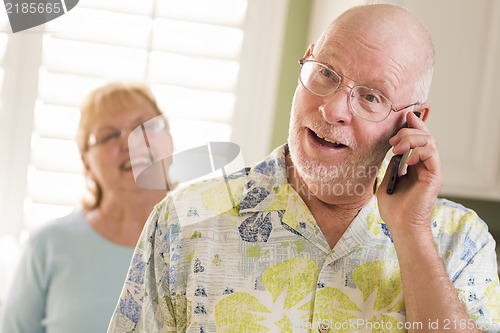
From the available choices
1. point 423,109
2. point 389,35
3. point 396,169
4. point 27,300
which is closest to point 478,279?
point 396,169

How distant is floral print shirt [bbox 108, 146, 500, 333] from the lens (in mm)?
1009

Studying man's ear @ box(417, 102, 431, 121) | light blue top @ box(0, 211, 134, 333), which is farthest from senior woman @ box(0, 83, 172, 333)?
man's ear @ box(417, 102, 431, 121)

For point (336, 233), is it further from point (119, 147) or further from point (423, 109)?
point (119, 147)

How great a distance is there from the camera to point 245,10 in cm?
231

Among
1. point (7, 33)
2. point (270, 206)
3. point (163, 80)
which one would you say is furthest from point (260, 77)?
point (270, 206)

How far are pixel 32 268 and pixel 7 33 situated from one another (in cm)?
100

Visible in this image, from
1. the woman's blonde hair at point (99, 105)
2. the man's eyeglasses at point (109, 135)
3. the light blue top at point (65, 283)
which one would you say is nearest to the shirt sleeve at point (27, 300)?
the light blue top at point (65, 283)

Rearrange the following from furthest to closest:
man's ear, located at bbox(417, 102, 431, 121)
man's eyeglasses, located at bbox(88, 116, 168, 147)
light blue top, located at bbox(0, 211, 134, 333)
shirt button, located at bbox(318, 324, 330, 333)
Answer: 1. man's eyeglasses, located at bbox(88, 116, 168, 147)
2. light blue top, located at bbox(0, 211, 134, 333)
3. man's ear, located at bbox(417, 102, 431, 121)
4. shirt button, located at bbox(318, 324, 330, 333)

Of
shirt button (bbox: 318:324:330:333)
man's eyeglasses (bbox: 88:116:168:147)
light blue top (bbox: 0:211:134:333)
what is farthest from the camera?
man's eyeglasses (bbox: 88:116:168:147)

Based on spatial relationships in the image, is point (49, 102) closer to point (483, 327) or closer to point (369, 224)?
point (369, 224)

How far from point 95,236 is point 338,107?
3.46ft

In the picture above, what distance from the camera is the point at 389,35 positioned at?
108 centimetres

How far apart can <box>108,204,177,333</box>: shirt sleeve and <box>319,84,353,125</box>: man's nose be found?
1.18ft

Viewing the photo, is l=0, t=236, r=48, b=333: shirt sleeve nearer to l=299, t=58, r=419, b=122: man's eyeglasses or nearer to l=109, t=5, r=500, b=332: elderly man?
l=109, t=5, r=500, b=332: elderly man
